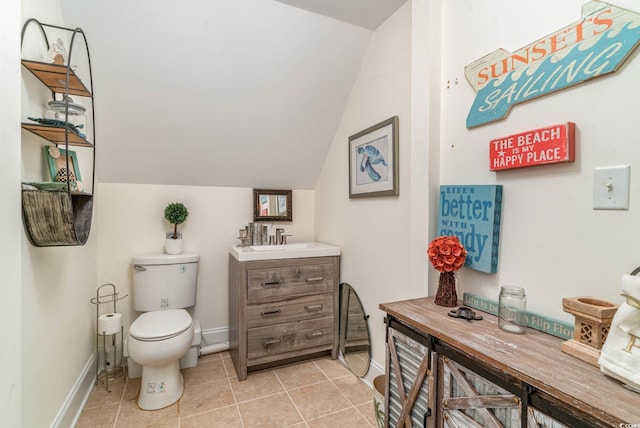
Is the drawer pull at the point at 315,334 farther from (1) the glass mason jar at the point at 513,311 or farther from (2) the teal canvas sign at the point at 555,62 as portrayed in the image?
(2) the teal canvas sign at the point at 555,62

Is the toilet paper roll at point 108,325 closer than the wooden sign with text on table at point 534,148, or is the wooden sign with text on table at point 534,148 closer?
the wooden sign with text on table at point 534,148

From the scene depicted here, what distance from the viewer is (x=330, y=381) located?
6.62 ft

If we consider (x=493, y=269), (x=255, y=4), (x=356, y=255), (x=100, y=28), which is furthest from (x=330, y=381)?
(x=100, y=28)

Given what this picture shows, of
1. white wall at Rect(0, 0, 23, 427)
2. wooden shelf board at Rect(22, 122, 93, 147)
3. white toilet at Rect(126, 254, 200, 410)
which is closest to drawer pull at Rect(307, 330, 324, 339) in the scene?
white toilet at Rect(126, 254, 200, 410)

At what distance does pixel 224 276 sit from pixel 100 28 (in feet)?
6.13

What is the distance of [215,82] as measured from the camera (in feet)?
6.35

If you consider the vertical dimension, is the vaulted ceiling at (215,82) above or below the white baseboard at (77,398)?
above

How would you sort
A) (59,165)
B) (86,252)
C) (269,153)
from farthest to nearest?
(269,153) → (86,252) → (59,165)

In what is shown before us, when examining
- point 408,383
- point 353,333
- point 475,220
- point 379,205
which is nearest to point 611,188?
point 475,220

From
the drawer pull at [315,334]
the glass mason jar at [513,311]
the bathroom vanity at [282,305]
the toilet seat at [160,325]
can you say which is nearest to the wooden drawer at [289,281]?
the bathroom vanity at [282,305]

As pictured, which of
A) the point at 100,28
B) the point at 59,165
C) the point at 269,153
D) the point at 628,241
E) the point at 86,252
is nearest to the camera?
the point at 628,241

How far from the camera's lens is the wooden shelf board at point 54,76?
1143mm

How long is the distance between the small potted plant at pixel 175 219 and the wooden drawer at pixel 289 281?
2.26ft

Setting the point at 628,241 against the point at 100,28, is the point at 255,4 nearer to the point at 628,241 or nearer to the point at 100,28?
the point at 100,28
